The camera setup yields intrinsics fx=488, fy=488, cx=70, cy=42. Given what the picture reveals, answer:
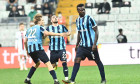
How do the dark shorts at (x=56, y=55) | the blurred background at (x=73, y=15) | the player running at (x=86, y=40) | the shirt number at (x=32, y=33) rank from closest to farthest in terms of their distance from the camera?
the player running at (x=86, y=40) < the shirt number at (x=32, y=33) < the dark shorts at (x=56, y=55) < the blurred background at (x=73, y=15)

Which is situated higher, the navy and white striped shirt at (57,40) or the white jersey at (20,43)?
the navy and white striped shirt at (57,40)

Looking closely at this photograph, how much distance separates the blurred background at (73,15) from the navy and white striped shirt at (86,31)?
12.2m

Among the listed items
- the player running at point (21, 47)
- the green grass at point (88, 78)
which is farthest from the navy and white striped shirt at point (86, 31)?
the player running at point (21, 47)

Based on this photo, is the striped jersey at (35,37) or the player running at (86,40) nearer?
the player running at (86,40)

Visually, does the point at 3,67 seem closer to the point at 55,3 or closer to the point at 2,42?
the point at 2,42

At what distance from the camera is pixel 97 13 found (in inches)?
1043

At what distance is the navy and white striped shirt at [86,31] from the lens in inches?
474

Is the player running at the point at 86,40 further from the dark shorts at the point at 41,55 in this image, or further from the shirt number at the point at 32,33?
the shirt number at the point at 32,33

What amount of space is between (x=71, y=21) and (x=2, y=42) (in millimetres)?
3687

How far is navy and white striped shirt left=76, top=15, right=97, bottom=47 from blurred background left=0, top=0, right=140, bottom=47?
12.2m

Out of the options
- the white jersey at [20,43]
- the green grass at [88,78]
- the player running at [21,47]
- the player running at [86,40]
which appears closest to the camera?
the player running at [86,40]

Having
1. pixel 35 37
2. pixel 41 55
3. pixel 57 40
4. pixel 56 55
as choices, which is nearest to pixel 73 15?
pixel 57 40

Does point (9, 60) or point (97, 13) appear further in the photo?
point (97, 13)

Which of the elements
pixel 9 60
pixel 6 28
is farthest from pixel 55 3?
pixel 9 60
